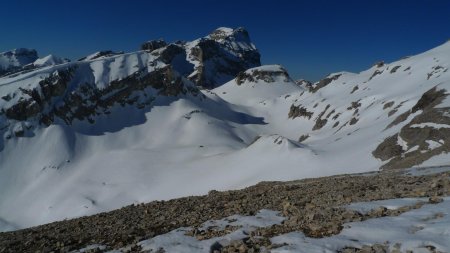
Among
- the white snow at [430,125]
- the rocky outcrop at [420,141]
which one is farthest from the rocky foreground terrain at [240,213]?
the white snow at [430,125]

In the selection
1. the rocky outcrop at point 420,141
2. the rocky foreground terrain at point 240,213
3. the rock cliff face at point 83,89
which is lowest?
the rocky foreground terrain at point 240,213

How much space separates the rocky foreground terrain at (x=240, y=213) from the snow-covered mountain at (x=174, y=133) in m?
26.4

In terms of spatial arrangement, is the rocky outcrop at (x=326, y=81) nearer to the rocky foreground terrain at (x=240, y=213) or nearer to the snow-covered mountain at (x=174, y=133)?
the snow-covered mountain at (x=174, y=133)

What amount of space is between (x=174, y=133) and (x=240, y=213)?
139 metres

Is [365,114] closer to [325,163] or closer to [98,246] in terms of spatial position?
[325,163]

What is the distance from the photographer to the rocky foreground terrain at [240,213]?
45.6 feet

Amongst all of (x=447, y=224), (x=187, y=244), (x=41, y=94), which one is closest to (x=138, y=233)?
(x=187, y=244)

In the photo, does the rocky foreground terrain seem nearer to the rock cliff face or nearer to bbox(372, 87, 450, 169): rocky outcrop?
bbox(372, 87, 450, 169): rocky outcrop

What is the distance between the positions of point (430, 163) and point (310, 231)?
32.9m

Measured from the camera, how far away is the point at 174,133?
507 ft

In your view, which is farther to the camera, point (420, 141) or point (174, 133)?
point (174, 133)

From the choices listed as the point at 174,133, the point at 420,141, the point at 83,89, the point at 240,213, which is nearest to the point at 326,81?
the point at 174,133

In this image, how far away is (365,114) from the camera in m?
102

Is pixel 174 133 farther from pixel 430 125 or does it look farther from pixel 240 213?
pixel 240 213
